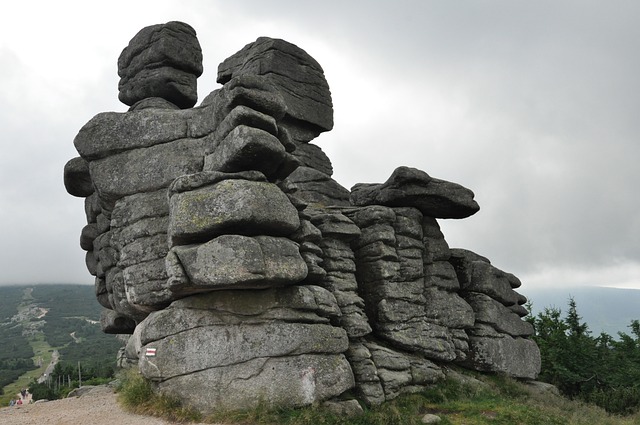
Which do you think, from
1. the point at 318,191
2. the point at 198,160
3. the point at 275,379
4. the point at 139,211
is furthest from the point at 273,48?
the point at 275,379

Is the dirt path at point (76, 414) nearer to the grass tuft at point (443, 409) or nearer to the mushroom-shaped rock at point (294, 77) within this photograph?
→ the grass tuft at point (443, 409)

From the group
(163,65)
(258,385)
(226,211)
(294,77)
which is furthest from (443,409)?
(163,65)

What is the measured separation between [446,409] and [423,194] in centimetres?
1223

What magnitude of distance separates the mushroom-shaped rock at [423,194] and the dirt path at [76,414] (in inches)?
705

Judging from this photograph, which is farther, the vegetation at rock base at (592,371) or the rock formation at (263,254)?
the vegetation at rock base at (592,371)

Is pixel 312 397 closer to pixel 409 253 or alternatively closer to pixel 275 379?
pixel 275 379

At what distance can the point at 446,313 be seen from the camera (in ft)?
91.0

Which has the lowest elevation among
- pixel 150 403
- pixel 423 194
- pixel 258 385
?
pixel 150 403

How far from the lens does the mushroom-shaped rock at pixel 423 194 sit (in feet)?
94.0

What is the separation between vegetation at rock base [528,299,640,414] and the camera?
31047mm

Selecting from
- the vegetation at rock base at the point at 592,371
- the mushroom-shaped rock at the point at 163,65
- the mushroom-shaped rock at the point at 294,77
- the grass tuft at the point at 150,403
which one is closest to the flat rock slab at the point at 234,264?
the grass tuft at the point at 150,403

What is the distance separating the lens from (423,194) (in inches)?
1127

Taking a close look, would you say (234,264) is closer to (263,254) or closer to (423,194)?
(263,254)

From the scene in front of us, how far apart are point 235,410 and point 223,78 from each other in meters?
28.2
